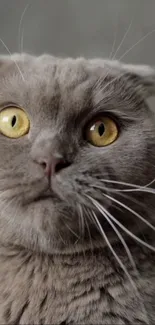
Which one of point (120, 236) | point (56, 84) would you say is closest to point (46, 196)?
point (120, 236)

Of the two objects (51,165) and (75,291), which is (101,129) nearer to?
(51,165)

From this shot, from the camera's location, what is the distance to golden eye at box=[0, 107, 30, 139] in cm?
100

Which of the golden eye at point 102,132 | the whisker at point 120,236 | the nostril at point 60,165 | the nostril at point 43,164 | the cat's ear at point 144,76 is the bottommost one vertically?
the whisker at point 120,236

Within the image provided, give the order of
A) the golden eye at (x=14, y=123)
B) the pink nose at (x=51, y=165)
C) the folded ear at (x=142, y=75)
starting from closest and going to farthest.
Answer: the pink nose at (x=51, y=165), the golden eye at (x=14, y=123), the folded ear at (x=142, y=75)

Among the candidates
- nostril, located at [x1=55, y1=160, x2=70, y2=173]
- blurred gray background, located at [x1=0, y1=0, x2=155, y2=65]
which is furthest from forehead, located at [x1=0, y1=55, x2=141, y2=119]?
blurred gray background, located at [x1=0, y1=0, x2=155, y2=65]

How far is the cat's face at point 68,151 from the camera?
2.96 ft

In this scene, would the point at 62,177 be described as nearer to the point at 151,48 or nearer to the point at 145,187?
the point at 145,187

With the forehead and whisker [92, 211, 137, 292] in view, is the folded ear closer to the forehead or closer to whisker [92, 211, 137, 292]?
the forehead

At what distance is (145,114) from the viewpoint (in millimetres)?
1096

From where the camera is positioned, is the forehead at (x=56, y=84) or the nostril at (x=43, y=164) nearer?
the nostril at (x=43, y=164)

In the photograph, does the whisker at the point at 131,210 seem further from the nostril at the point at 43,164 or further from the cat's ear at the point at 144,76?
the cat's ear at the point at 144,76

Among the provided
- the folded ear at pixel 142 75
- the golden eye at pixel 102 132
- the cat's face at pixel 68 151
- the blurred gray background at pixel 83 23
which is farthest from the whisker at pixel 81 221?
the blurred gray background at pixel 83 23

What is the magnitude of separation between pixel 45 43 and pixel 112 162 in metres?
0.81

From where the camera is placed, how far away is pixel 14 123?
1005mm
